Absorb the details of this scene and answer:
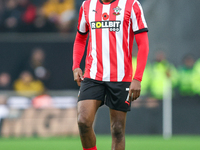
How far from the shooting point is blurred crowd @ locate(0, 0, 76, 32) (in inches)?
499

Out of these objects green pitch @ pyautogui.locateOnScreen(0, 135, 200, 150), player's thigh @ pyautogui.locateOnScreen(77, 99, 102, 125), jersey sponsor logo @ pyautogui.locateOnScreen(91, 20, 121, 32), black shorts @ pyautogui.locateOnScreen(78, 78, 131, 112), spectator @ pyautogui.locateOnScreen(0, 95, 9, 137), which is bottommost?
green pitch @ pyautogui.locateOnScreen(0, 135, 200, 150)

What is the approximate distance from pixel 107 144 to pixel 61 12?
5662 millimetres

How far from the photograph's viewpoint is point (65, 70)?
12.2 meters

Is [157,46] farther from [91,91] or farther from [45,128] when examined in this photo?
[91,91]

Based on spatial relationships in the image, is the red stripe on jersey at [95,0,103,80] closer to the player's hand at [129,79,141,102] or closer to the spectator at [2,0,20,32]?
the player's hand at [129,79,141,102]

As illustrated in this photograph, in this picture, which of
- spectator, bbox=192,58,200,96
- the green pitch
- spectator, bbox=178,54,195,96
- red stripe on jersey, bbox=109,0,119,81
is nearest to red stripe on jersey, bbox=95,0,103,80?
red stripe on jersey, bbox=109,0,119,81

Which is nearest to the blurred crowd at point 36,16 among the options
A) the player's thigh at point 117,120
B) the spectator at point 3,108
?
the spectator at point 3,108

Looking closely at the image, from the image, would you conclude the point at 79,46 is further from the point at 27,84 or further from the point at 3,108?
the point at 27,84

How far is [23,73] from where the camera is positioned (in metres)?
11.5

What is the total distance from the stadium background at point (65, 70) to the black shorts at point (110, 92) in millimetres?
5816

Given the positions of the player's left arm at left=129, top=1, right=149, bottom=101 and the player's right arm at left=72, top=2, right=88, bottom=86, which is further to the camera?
the player's right arm at left=72, top=2, right=88, bottom=86

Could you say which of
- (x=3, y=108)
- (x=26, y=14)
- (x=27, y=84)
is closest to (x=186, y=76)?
(x=27, y=84)

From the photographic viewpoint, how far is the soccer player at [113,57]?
4543 millimetres

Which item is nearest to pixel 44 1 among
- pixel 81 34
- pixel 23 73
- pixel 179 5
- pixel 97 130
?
A: pixel 23 73
